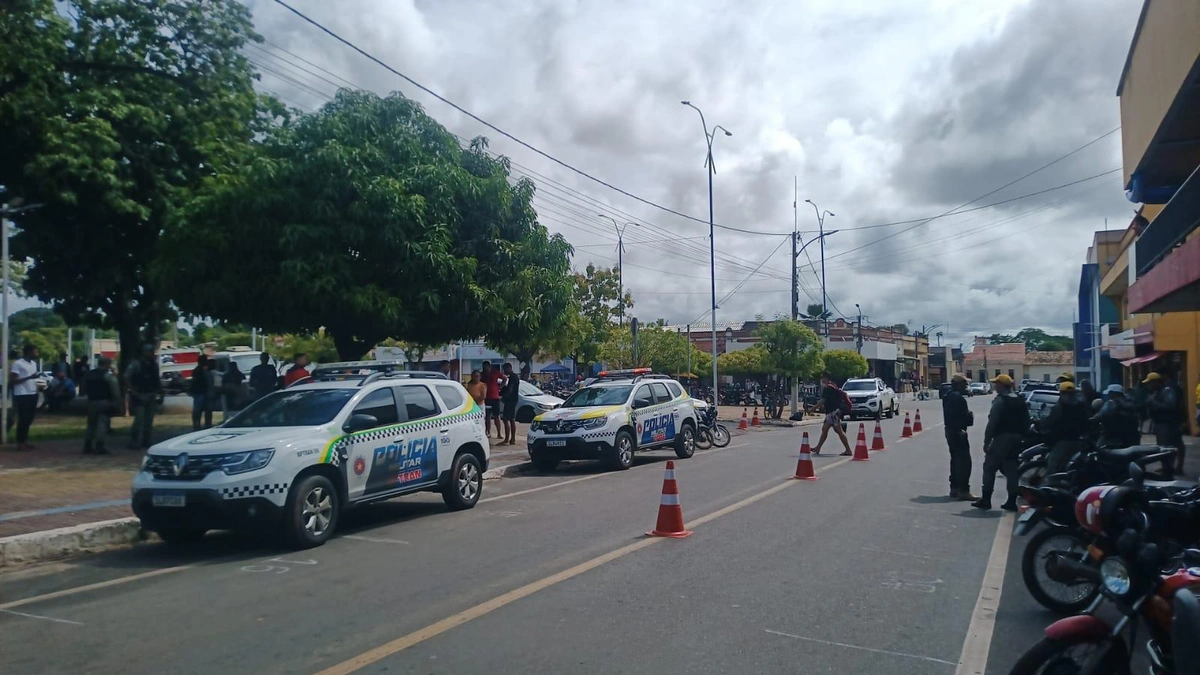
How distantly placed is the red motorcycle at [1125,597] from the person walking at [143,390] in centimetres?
1477

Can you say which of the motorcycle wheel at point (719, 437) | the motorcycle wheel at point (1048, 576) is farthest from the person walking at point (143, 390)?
the motorcycle wheel at point (1048, 576)

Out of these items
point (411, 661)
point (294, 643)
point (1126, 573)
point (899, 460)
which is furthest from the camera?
point (899, 460)

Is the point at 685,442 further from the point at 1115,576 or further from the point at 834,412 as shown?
the point at 1115,576

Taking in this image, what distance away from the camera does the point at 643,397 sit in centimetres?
1864

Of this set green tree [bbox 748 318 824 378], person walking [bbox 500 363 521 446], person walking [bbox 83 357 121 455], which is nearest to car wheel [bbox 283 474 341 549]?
person walking [bbox 83 357 121 455]

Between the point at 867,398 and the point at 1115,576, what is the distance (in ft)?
110

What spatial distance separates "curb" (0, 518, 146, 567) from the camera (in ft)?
30.0

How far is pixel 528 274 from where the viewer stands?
57.5ft

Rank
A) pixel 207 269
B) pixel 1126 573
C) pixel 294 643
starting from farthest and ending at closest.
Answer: pixel 207 269, pixel 294 643, pixel 1126 573

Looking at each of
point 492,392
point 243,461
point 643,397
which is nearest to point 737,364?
point 492,392

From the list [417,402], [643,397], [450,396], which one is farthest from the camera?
[643,397]

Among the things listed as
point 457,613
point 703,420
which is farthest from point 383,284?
point 457,613

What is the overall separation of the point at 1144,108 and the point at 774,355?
21097 millimetres

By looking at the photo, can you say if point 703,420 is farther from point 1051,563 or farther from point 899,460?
point 1051,563
